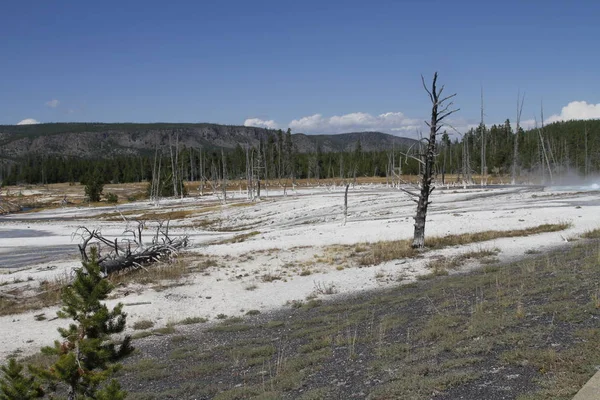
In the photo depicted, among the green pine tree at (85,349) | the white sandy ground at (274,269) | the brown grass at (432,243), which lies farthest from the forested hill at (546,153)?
the green pine tree at (85,349)

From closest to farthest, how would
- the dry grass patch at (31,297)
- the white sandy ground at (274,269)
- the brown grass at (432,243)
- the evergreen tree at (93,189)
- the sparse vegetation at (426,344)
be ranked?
the sparse vegetation at (426,344) < the white sandy ground at (274,269) < the dry grass patch at (31,297) < the brown grass at (432,243) < the evergreen tree at (93,189)

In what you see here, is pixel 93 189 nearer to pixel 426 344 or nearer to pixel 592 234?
pixel 592 234

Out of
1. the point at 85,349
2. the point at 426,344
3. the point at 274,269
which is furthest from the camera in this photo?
the point at 274,269

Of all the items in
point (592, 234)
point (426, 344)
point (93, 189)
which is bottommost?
point (426, 344)

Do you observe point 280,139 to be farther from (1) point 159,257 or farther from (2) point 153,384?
(2) point 153,384

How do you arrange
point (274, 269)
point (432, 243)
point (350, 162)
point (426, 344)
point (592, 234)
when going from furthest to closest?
point (350, 162)
point (432, 243)
point (592, 234)
point (274, 269)
point (426, 344)

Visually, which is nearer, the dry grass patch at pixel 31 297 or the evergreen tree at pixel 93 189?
the dry grass patch at pixel 31 297

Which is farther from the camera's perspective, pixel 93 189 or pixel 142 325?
pixel 93 189

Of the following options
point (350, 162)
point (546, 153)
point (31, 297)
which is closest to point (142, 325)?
point (31, 297)

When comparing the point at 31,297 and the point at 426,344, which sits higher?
the point at 426,344

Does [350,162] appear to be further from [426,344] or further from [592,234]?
[426,344]

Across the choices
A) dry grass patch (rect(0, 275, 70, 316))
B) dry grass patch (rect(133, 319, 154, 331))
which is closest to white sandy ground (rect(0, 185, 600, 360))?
dry grass patch (rect(133, 319, 154, 331))

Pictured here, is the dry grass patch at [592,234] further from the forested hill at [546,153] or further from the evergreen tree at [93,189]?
the evergreen tree at [93,189]

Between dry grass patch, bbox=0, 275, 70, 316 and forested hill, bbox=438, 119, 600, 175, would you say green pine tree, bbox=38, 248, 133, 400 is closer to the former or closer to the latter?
dry grass patch, bbox=0, 275, 70, 316
